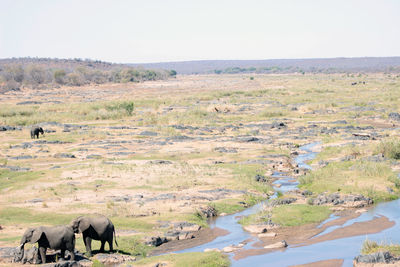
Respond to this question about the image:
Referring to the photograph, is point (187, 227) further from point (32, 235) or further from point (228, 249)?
point (32, 235)

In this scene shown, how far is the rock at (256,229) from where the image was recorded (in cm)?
1900

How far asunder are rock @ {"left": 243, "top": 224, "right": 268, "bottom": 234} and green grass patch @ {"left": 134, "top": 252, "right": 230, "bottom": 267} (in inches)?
125

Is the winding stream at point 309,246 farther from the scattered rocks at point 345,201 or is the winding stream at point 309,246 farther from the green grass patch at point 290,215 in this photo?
the scattered rocks at point 345,201

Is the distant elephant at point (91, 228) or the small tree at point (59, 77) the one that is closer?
the distant elephant at point (91, 228)

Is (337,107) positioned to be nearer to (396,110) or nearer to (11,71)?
(396,110)

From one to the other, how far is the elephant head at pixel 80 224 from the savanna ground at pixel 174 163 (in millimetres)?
1241

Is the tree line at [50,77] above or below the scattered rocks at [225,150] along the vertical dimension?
above

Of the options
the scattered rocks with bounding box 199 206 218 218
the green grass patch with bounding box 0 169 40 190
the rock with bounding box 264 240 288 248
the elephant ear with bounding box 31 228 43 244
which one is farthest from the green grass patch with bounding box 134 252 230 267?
the green grass patch with bounding box 0 169 40 190

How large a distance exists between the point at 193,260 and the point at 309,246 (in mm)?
4318

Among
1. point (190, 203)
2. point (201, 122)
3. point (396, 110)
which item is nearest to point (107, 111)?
point (201, 122)

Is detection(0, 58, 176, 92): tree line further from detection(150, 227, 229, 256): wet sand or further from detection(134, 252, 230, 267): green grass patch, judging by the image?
detection(134, 252, 230, 267): green grass patch

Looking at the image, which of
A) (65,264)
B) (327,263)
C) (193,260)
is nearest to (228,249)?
(193,260)

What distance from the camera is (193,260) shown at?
50.2 ft

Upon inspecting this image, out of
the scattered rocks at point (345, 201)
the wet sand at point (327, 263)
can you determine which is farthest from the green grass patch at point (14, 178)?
the wet sand at point (327, 263)
